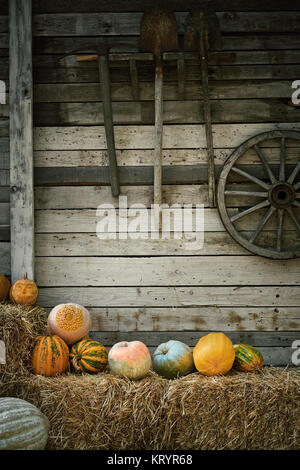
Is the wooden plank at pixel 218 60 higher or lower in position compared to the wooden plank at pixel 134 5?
lower

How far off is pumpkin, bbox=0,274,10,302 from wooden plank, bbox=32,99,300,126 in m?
1.20

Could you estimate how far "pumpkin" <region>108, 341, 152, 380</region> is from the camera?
9.71ft

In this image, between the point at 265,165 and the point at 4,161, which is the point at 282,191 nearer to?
the point at 265,165

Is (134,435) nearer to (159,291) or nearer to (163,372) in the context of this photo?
(163,372)

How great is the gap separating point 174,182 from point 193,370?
1380 mm

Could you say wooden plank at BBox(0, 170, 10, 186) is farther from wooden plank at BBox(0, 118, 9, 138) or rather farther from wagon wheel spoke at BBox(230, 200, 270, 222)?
wagon wheel spoke at BBox(230, 200, 270, 222)

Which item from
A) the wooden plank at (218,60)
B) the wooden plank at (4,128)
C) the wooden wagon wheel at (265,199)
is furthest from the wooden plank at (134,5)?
the wooden wagon wheel at (265,199)

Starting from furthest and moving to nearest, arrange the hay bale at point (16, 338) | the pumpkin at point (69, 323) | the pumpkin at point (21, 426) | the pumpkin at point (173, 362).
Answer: the pumpkin at point (69, 323), the pumpkin at point (173, 362), the hay bale at point (16, 338), the pumpkin at point (21, 426)

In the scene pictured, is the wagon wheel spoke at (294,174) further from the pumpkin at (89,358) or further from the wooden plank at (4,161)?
the wooden plank at (4,161)

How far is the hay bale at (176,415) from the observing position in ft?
9.14

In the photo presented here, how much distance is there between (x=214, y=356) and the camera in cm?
296

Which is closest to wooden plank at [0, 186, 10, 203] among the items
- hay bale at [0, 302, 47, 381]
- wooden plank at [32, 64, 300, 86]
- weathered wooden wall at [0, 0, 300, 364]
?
weathered wooden wall at [0, 0, 300, 364]

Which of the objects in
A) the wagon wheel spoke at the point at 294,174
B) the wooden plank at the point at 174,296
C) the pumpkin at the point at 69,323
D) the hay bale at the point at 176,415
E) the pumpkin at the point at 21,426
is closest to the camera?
the pumpkin at the point at 21,426

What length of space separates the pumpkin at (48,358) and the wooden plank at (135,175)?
Answer: 1.23 metres
